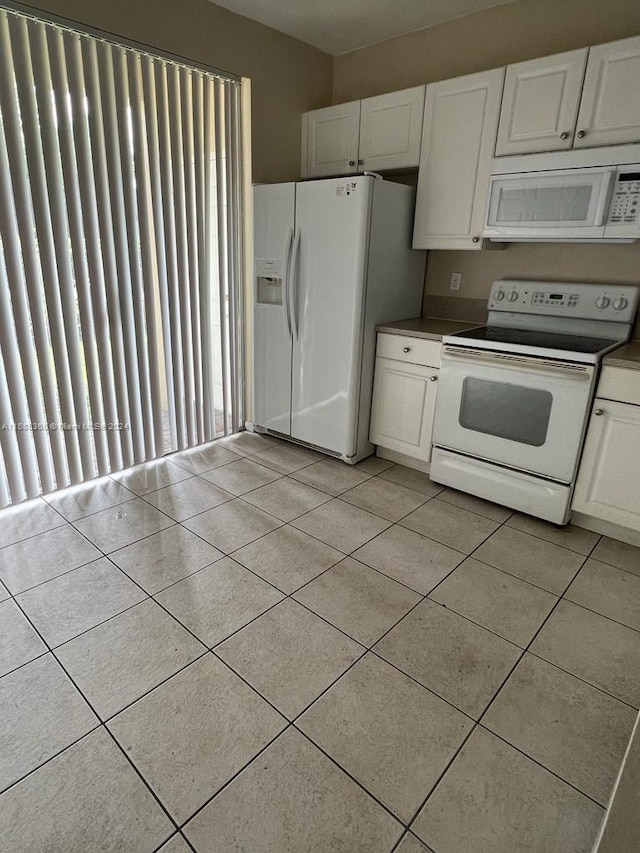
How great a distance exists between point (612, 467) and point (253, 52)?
118 inches

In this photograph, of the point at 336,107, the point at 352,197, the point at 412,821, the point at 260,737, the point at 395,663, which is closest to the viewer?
the point at 412,821

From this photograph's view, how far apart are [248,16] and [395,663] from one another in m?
3.40

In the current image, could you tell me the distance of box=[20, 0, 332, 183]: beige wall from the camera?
2.36 metres

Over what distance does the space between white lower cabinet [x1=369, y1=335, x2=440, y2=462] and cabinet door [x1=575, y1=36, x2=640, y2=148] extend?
3.90 ft

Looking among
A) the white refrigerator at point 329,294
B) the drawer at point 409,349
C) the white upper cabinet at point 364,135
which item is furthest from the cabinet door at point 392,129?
the drawer at point 409,349

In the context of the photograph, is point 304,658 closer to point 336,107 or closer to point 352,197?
point 352,197

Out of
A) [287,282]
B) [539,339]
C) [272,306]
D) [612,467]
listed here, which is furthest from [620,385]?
[272,306]

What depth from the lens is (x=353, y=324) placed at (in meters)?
2.87

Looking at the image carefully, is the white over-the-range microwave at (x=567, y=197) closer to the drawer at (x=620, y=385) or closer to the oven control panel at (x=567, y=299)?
the oven control panel at (x=567, y=299)

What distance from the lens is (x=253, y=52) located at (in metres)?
2.96

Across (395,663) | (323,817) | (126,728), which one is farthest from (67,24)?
(323,817)

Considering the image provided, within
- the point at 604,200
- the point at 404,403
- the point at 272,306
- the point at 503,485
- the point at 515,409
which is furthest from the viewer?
the point at 272,306

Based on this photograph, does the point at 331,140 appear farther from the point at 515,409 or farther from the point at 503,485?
the point at 503,485

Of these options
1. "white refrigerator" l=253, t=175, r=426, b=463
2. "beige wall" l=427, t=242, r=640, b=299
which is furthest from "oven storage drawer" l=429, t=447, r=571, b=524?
"beige wall" l=427, t=242, r=640, b=299
